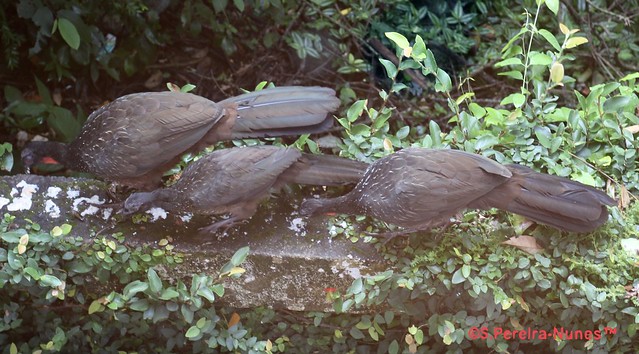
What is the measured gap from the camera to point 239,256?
309cm

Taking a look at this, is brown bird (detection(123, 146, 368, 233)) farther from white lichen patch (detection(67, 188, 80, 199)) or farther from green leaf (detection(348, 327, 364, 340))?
green leaf (detection(348, 327, 364, 340))

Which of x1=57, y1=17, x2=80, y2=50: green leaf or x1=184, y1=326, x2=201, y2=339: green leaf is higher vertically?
x1=57, y1=17, x2=80, y2=50: green leaf

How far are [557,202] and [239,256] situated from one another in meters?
1.26

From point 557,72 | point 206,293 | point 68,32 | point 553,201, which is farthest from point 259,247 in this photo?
point 68,32

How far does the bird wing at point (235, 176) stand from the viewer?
315 centimetres

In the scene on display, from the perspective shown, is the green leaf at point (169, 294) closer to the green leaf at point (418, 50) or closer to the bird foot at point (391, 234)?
the bird foot at point (391, 234)

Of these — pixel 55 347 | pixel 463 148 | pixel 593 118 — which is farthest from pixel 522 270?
pixel 55 347

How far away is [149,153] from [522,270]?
1604 mm

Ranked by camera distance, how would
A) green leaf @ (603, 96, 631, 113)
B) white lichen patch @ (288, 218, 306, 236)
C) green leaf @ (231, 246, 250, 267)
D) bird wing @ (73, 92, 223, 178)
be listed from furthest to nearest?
1. green leaf @ (603, 96, 631, 113)
2. white lichen patch @ (288, 218, 306, 236)
3. bird wing @ (73, 92, 223, 178)
4. green leaf @ (231, 246, 250, 267)

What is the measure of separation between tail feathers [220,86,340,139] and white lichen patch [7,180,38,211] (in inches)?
37.6

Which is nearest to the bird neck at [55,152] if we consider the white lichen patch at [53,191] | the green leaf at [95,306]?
the white lichen patch at [53,191]

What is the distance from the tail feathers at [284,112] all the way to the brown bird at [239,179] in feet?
0.47

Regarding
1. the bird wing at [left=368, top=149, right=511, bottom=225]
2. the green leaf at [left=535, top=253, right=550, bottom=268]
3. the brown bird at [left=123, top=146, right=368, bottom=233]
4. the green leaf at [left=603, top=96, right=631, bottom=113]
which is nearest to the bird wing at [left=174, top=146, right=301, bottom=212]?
the brown bird at [left=123, top=146, right=368, bottom=233]

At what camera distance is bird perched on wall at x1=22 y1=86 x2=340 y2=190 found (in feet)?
10.8
